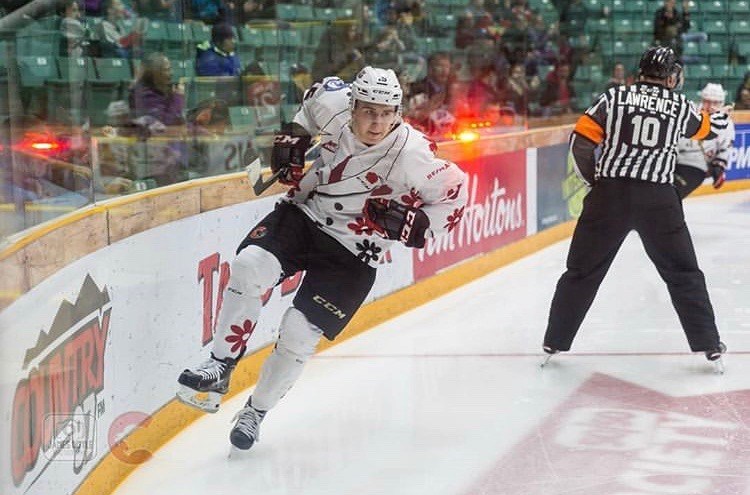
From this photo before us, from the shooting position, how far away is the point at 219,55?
210 inches

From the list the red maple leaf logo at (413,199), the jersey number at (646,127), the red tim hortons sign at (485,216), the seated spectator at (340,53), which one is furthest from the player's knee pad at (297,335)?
the red tim hortons sign at (485,216)

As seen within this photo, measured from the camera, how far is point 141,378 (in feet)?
12.6

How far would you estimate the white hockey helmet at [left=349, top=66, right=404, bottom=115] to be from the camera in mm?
3662

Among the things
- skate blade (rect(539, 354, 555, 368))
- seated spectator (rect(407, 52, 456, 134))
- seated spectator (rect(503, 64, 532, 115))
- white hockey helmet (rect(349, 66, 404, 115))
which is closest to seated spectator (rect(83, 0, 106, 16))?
white hockey helmet (rect(349, 66, 404, 115))

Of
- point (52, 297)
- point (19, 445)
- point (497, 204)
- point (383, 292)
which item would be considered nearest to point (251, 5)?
point (383, 292)

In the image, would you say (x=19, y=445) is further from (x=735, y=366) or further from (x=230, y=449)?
(x=735, y=366)

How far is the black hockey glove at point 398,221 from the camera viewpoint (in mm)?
3711

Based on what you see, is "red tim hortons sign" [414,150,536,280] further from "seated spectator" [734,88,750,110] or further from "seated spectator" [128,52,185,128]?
"seated spectator" [734,88,750,110]

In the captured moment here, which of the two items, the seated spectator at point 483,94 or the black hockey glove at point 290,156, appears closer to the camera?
the black hockey glove at point 290,156

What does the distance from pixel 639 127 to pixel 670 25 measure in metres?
7.92

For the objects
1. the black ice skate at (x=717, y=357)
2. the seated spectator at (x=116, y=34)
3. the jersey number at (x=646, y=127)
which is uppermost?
the seated spectator at (x=116, y=34)

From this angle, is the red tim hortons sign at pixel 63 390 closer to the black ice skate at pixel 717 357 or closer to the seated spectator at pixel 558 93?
the black ice skate at pixel 717 357

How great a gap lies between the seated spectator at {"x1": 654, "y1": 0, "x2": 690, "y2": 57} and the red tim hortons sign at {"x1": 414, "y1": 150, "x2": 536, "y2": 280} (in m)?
4.66

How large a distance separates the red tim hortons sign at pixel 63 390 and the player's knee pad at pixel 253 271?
0.42 meters
